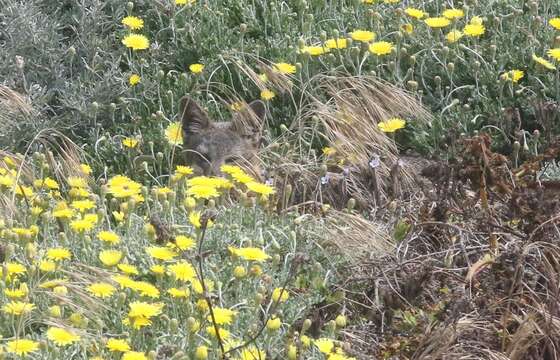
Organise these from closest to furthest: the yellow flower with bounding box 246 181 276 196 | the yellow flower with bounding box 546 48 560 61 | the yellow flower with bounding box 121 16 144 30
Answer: the yellow flower with bounding box 246 181 276 196 < the yellow flower with bounding box 546 48 560 61 < the yellow flower with bounding box 121 16 144 30

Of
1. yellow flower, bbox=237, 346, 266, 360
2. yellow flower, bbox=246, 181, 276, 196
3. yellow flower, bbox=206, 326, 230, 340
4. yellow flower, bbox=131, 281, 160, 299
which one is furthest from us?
yellow flower, bbox=246, 181, 276, 196

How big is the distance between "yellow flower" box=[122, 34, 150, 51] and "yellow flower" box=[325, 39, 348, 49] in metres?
1.11

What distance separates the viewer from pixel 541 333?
4672 millimetres

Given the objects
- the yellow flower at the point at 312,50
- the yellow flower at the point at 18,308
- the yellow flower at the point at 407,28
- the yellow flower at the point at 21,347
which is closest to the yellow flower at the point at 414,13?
the yellow flower at the point at 407,28

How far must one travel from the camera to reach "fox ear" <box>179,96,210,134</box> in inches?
287

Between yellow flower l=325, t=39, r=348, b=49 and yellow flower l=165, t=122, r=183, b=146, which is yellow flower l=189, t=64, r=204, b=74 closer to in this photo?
yellow flower l=165, t=122, r=183, b=146

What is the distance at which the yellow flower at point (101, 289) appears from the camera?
4.45 metres

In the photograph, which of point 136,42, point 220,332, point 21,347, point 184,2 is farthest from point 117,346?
point 184,2

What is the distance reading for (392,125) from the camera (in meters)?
7.05

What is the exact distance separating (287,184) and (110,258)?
173cm

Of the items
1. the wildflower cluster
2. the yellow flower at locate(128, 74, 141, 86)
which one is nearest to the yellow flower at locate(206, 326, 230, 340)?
the wildflower cluster

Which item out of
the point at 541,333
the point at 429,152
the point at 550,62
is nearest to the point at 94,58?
the point at 429,152

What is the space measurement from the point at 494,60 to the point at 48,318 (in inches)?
154

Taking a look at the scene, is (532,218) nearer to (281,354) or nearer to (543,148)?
(281,354)
